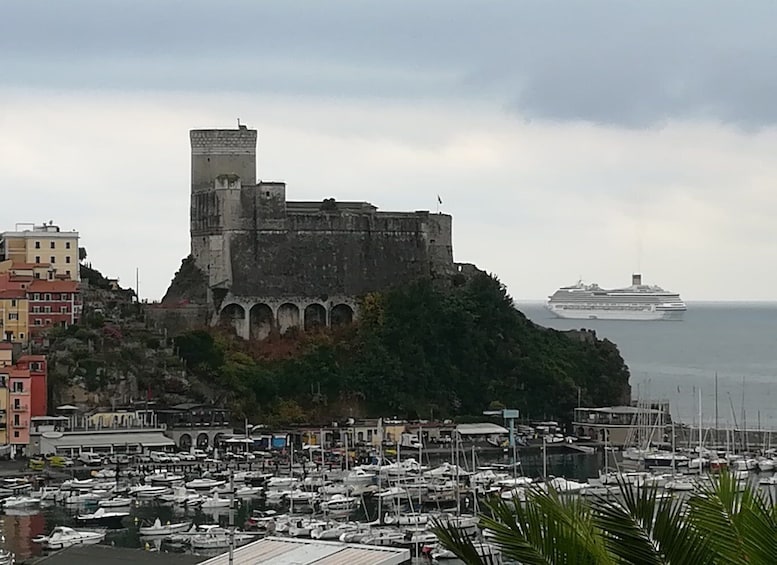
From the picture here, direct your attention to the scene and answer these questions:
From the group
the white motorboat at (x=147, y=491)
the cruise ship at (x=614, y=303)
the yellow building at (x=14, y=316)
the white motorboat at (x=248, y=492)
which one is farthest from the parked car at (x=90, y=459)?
the cruise ship at (x=614, y=303)

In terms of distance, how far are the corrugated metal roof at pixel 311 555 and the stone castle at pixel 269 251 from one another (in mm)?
38789

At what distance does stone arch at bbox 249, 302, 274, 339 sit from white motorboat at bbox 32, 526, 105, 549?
26.8 meters

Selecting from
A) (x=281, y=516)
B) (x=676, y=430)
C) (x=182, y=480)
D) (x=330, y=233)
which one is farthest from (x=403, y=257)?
(x=281, y=516)

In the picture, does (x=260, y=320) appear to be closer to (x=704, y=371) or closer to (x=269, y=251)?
(x=269, y=251)

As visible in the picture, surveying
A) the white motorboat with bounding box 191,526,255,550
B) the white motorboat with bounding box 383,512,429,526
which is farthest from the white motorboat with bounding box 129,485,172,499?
the white motorboat with bounding box 383,512,429,526

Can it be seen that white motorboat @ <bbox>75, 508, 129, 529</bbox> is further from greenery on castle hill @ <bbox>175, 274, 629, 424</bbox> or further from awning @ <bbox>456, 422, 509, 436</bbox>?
awning @ <bbox>456, 422, 509, 436</bbox>

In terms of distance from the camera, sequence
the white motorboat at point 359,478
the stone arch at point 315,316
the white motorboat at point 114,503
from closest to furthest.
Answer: the white motorboat at point 114,503 < the white motorboat at point 359,478 < the stone arch at point 315,316

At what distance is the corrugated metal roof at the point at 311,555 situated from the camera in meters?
27.4

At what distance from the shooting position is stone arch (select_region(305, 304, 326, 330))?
6931 centimetres

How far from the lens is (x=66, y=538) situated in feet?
131

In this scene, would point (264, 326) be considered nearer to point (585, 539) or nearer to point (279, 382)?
point (279, 382)

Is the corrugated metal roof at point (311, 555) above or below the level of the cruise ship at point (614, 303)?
below

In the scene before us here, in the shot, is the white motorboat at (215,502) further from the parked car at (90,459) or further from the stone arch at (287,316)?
the stone arch at (287,316)

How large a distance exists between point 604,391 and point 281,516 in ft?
103
